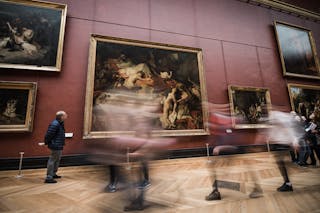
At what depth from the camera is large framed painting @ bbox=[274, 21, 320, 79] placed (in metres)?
7.48

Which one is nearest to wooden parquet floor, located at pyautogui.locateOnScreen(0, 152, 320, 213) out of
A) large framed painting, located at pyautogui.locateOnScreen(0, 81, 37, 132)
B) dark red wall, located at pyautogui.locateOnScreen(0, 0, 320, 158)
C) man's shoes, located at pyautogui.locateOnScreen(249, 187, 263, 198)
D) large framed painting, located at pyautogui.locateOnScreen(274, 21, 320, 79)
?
man's shoes, located at pyautogui.locateOnScreen(249, 187, 263, 198)

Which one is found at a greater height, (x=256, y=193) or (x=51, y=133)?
(x=51, y=133)

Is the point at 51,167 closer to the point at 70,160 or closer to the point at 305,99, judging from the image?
the point at 70,160

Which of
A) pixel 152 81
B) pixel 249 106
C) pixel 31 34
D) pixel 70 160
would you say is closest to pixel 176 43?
pixel 152 81

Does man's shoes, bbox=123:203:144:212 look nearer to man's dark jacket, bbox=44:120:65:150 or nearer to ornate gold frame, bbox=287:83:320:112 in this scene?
man's dark jacket, bbox=44:120:65:150

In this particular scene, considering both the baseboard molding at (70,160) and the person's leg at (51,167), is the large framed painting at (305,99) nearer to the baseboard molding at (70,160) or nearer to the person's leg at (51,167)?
the baseboard molding at (70,160)

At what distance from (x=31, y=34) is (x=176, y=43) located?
445 cm

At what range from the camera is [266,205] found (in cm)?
203

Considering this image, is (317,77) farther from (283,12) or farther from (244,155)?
(244,155)

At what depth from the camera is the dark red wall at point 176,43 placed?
453cm

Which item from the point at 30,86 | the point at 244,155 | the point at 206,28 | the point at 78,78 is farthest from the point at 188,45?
the point at 30,86

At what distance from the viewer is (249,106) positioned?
6.34m

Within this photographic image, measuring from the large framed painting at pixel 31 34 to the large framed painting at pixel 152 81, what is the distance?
102 centimetres

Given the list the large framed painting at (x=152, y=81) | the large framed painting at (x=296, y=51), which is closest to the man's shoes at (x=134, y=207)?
the large framed painting at (x=152, y=81)
